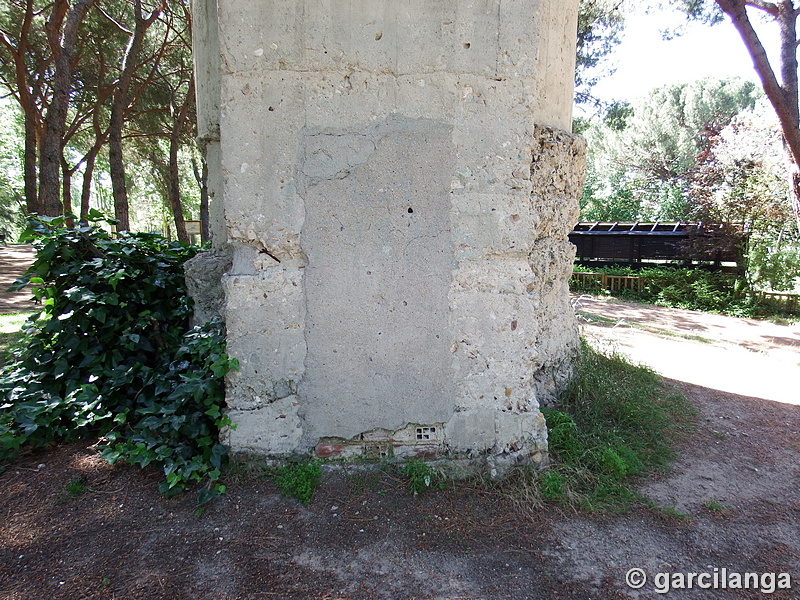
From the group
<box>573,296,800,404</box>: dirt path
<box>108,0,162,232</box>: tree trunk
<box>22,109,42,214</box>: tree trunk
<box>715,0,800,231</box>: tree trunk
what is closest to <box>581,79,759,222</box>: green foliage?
<box>573,296,800,404</box>: dirt path

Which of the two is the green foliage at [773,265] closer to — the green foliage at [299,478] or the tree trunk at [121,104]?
the green foliage at [299,478]

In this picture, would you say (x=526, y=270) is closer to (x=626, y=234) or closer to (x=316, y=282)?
(x=316, y=282)

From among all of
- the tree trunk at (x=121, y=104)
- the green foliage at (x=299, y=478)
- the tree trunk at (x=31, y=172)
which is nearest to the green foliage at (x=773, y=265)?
the green foliage at (x=299, y=478)

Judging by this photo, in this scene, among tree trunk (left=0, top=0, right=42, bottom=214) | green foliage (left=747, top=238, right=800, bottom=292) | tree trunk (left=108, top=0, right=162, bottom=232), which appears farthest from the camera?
green foliage (left=747, top=238, right=800, bottom=292)

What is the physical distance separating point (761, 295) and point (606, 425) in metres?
9.72

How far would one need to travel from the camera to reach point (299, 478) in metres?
2.83

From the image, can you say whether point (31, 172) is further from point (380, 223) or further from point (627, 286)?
point (627, 286)

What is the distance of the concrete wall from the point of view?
2.78 metres

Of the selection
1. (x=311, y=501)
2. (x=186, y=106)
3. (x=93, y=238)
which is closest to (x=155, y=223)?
(x=186, y=106)

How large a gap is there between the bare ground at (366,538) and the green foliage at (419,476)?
0.20 ft

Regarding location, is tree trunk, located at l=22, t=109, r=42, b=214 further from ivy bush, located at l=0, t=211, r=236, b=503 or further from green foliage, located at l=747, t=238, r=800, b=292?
green foliage, located at l=747, t=238, r=800, b=292

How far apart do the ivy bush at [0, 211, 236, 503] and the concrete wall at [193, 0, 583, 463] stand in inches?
11.0

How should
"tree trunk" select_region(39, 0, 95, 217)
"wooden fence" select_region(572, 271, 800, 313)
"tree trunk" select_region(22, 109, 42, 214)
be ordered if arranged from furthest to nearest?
"wooden fence" select_region(572, 271, 800, 313) < "tree trunk" select_region(22, 109, 42, 214) < "tree trunk" select_region(39, 0, 95, 217)

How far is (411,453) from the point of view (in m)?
3.00
